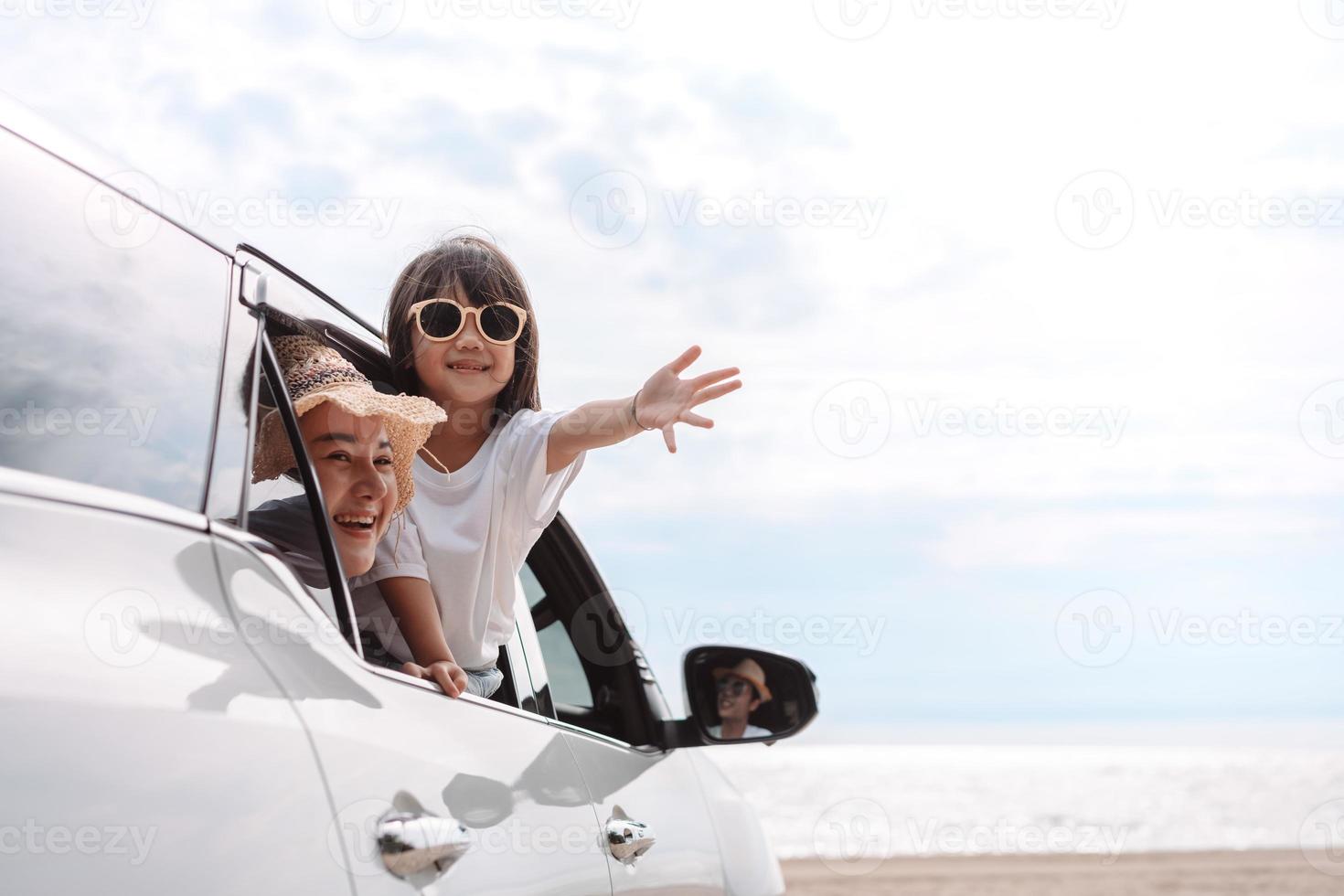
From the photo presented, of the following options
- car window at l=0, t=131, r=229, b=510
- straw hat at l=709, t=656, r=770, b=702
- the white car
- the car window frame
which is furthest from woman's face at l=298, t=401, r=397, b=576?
straw hat at l=709, t=656, r=770, b=702

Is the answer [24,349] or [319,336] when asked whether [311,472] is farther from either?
[24,349]

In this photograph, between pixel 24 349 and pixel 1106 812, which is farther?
pixel 1106 812

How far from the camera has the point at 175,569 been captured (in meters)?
1.19

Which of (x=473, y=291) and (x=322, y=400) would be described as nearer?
(x=322, y=400)

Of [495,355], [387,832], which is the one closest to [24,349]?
[387,832]

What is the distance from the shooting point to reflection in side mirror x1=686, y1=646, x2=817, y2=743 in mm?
2934

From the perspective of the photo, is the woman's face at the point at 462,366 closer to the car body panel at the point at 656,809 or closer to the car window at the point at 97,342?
the car body panel at the point at 656,809

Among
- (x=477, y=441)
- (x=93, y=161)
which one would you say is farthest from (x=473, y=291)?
(x=93, y=161)

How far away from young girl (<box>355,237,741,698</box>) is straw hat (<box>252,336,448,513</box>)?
0.28 m

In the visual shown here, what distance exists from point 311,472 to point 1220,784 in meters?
29.0

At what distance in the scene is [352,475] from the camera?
2.01 metres

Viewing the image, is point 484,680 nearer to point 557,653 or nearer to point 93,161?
Result: point 557,653

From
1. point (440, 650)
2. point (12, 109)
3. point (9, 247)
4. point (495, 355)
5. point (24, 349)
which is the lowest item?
point (440, 650)

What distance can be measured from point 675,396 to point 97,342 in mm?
1553
